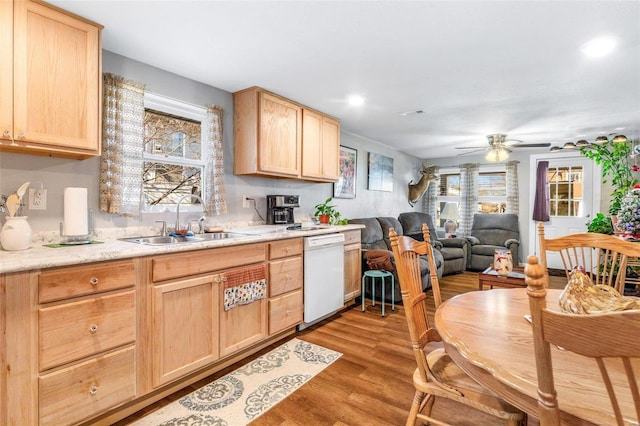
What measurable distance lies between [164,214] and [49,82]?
116 cm

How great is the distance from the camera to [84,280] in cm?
160

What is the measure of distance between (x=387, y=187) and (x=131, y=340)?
4.81 meters

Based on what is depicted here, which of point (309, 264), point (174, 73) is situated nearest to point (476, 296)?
point (309, 264)

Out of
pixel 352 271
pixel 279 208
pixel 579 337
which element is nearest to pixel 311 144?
pixel 279 208

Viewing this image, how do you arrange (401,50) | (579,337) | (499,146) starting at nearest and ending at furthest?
(579,337) < (401,50) < (499,146)

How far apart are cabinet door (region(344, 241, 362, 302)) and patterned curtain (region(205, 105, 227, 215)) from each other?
57.7 inches

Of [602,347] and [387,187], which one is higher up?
[387,187]

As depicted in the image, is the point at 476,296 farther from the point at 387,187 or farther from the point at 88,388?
the point at 387,187

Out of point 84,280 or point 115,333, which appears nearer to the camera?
point 84,280

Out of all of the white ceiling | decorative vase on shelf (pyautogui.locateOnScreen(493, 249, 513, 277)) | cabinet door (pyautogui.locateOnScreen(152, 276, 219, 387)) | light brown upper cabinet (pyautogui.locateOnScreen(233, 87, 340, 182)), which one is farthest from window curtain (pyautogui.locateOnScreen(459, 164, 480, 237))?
cabinet door (pyautogui.locateOnScreen(152, 276, 219, 387))

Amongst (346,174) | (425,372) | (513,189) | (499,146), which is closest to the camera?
(425,372)

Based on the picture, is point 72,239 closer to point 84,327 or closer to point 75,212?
point 75,212

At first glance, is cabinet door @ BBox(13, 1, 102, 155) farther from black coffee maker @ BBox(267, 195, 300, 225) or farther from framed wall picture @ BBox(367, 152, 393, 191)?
framed wall picture @ BBox(367, 152, 393, 191)

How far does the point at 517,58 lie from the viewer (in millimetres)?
2400
